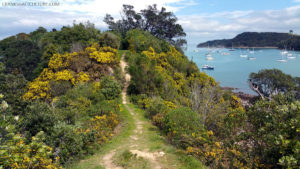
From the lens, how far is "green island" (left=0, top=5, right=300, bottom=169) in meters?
4.84

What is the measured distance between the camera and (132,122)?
1059 cm

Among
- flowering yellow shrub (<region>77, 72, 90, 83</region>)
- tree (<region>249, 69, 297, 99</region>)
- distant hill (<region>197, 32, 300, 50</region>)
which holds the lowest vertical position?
tree (<region>249, 69, 297, 99</region>)

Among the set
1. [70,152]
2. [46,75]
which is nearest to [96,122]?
[70,152]

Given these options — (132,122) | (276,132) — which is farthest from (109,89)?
(276,132)

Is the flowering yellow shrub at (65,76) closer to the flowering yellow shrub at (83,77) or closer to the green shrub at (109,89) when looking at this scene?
the flowering yellow shrub at (83,77)

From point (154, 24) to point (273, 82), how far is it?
73.4ft

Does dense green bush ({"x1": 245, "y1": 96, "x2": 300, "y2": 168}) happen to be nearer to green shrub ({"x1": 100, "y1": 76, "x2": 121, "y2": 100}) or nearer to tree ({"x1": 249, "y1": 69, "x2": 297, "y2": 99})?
green shrub ({"x1": 100, "y1": 76, "x2": 121, "y2": 100})

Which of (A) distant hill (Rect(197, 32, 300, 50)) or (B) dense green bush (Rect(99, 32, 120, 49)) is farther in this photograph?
(A) distant hill (Rect(197, 32, 300, 50))

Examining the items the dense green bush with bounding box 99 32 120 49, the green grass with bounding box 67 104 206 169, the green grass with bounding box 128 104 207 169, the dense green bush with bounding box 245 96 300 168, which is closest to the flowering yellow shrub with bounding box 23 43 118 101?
the dense green bush with bounding box 99 32 120 49

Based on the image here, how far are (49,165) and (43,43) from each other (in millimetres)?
27348

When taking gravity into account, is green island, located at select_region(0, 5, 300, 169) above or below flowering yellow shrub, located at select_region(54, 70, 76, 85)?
below

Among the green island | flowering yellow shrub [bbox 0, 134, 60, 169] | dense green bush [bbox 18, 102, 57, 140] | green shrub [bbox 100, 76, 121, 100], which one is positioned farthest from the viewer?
green shrub [bbox 100, 76, 121, 100]

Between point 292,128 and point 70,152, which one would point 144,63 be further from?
point 292,128

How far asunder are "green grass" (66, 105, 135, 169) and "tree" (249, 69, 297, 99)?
20.5 m
